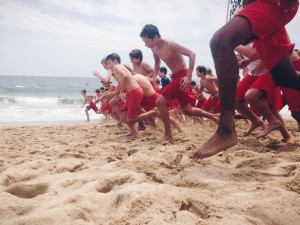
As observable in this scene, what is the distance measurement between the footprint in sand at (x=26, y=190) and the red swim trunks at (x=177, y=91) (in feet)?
7.55

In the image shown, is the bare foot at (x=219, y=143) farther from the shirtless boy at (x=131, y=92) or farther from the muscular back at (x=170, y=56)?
the shirtless boy at (x=131, y=92)

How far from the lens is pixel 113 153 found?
3.03 metres

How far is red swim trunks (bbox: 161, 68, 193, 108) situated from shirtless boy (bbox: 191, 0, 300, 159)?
1.85m

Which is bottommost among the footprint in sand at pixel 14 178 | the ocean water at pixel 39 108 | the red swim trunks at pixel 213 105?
the ocean water at pixel 39 108

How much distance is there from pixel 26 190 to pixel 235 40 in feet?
5.81

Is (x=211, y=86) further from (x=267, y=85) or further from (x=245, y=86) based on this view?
(x=267, y=85)

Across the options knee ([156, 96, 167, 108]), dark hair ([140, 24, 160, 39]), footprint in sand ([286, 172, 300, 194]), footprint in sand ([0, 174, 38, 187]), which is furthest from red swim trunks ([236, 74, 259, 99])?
footprint in sand ([0, 174, 38, 187])

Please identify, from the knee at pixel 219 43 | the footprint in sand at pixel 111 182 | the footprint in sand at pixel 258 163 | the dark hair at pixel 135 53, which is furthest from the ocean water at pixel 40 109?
the knee at pixel 219 43

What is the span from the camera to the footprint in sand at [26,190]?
1.91 metres

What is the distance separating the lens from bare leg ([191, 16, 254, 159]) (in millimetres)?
1876

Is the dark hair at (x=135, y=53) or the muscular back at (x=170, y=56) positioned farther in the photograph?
the dark hair at (x=135, y=53)

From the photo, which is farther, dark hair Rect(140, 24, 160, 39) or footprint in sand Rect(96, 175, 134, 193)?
dark hair Rect(140, 24, 160, 39)

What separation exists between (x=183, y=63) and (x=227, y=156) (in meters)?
1.92

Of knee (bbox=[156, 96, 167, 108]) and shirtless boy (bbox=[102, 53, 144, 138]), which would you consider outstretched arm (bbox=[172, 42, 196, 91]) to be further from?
shirtless boy (bbox=[102, 53, 144, 138])
